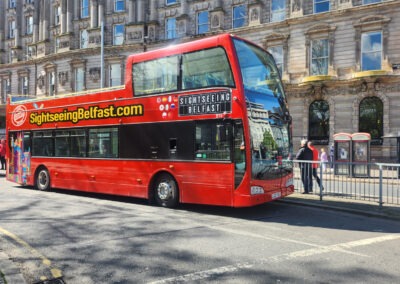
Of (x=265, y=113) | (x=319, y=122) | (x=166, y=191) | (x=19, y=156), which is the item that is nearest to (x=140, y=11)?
(x=319, y=122)

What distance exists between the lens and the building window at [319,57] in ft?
87.0

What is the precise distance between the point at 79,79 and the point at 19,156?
84.2ft

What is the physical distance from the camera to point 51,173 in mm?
12836

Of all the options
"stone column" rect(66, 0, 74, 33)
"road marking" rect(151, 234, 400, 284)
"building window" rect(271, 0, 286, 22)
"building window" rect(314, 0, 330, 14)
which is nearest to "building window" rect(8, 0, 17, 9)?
"stone column" rect(66, 0, 74, 33)

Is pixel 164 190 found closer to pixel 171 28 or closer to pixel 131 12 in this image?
pixel 171 28

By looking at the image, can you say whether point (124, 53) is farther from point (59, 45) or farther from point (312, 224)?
point (312, 224)

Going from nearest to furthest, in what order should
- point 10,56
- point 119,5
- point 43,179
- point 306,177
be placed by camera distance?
point 306,177 < point 43,179 < point 119,5 < point 10,56

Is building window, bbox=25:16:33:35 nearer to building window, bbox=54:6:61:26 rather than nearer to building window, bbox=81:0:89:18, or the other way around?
building window, bbox=54:6:61:26

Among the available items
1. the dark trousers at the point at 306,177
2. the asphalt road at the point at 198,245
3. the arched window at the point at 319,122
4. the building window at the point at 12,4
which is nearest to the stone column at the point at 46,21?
the building window at the point at 12,4

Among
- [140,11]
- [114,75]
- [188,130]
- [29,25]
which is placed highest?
[29,25]

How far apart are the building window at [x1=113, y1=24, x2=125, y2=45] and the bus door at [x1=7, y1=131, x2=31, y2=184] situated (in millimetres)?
23882

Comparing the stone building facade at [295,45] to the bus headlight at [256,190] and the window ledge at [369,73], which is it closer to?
the window ledge at [369,73]

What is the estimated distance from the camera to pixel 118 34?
121ft

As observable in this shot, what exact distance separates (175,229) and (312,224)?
2.96 m
